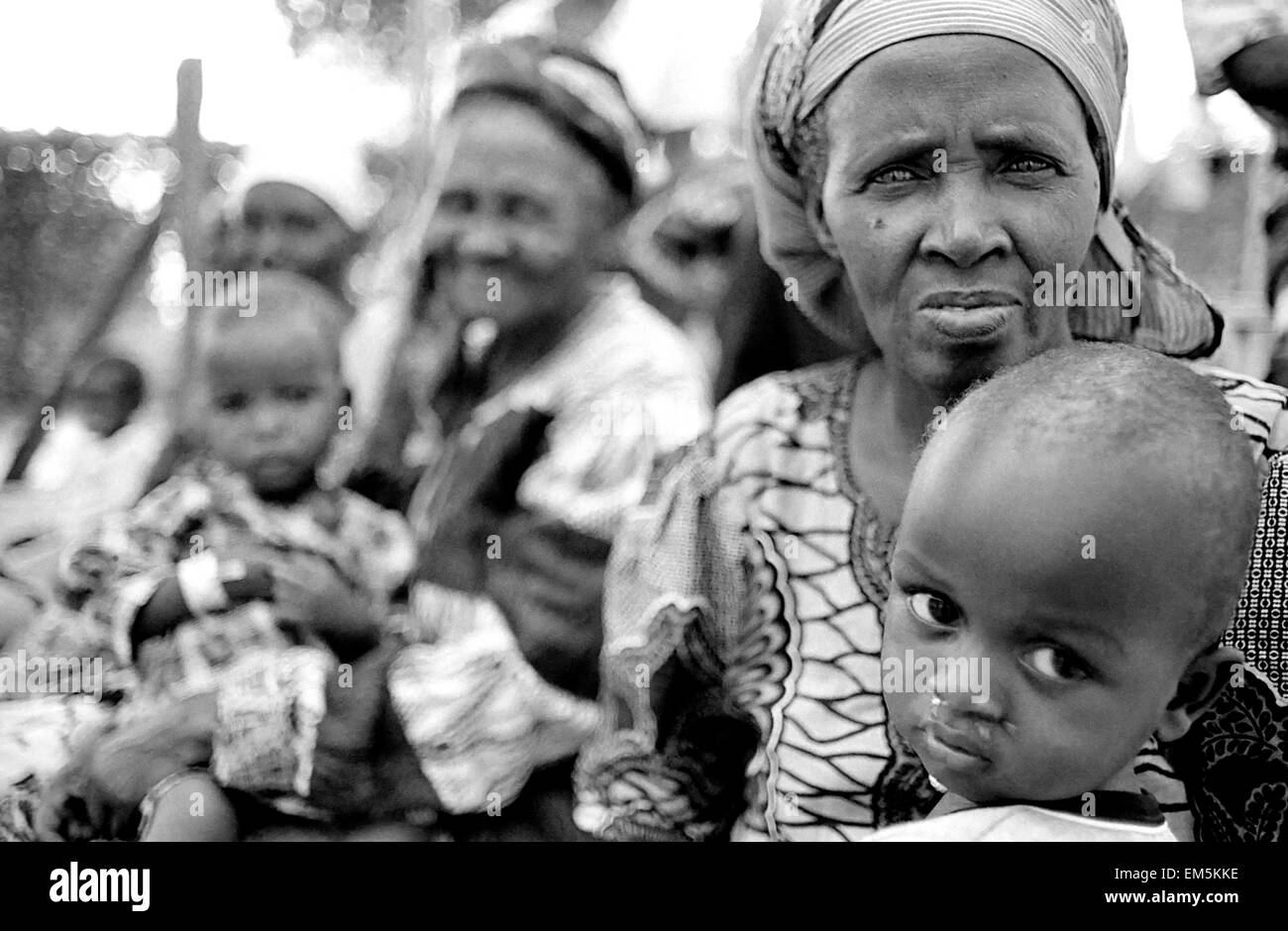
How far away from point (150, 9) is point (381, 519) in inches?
27.9

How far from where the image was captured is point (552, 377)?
1584mm

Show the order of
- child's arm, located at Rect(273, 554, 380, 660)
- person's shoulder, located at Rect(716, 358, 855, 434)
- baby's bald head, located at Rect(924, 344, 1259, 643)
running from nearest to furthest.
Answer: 1. baby's bald head, located at Rect(924, 344, 1259, 643)
2. person's shoulder, located at Rect(716, 358, 855, 434)
3. child's arm, located at Rect(273, 554, 380, 660)

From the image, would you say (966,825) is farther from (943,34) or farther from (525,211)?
(525,211)

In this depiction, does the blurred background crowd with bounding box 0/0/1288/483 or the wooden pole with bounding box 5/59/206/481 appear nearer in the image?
the blurred background crowd with bounding box 0/0/1288/483

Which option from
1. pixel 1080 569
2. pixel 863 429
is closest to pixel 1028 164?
pixel 863 429

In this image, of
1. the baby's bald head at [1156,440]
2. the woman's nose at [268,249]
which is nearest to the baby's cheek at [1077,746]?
the baby's bald head at [1156,440]

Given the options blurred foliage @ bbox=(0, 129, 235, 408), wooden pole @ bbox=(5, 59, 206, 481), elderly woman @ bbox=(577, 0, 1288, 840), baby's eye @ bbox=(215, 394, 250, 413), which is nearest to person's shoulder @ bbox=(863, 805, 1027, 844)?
elderly woman @ bbox=(577, 0, 1288, 840)

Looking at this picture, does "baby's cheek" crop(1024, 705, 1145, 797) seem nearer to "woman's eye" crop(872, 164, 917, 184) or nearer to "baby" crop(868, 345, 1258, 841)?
"baby" crop(868, 345, 1258, 841)

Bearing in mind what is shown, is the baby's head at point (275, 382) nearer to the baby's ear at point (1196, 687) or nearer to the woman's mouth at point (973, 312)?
the woman's mouth at point (973, 312)

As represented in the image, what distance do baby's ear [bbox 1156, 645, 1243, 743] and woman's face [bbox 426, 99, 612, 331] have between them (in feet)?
2.66

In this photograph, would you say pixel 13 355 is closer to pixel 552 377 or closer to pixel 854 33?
pixel 552 377

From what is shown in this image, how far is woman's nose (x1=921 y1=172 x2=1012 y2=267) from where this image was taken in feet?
4.09
